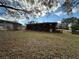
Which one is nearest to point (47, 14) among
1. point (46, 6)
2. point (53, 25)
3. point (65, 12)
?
point (46, 6)

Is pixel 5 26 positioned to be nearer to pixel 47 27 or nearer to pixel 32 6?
pixel 47 27

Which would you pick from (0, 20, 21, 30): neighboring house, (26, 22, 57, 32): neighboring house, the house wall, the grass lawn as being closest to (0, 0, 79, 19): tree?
the grass lawn

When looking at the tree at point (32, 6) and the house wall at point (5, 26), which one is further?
the house wall at point (5, 26)

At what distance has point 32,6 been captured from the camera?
260 inches

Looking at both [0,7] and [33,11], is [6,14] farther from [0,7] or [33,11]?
[33,11]

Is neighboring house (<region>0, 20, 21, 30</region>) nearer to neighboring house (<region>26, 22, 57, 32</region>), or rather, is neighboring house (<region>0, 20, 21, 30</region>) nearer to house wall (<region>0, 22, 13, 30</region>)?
house wall (<region>0, 22, 13, 30</region>)

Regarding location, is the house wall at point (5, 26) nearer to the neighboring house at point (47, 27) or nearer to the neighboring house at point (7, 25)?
the neighboring house at point (7, 25)

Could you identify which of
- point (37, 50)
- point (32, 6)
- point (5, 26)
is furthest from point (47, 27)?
point (32, 6)

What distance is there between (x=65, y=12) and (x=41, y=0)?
4.30 feet

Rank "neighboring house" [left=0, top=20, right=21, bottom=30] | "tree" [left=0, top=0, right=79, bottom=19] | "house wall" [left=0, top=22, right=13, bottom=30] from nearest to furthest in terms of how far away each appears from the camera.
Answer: "tree" [left=0, top=0, right=79, bottom=19]
"neighboring house" [left=0, top=20, right=21, bottom=30]
"house wall" [left=0, top=22, right=13, bottom=30]

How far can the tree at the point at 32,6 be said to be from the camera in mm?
6328

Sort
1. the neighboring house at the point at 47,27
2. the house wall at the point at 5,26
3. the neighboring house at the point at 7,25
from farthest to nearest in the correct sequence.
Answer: the house wall at the point at 5,26 → the neighboring house at the point at 7,25 → the neighboring house at the point at 47,27

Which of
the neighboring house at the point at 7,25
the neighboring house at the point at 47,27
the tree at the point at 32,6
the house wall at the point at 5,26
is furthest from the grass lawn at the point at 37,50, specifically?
the house wall at the point at 5,26

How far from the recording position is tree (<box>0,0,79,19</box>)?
6328 mm
